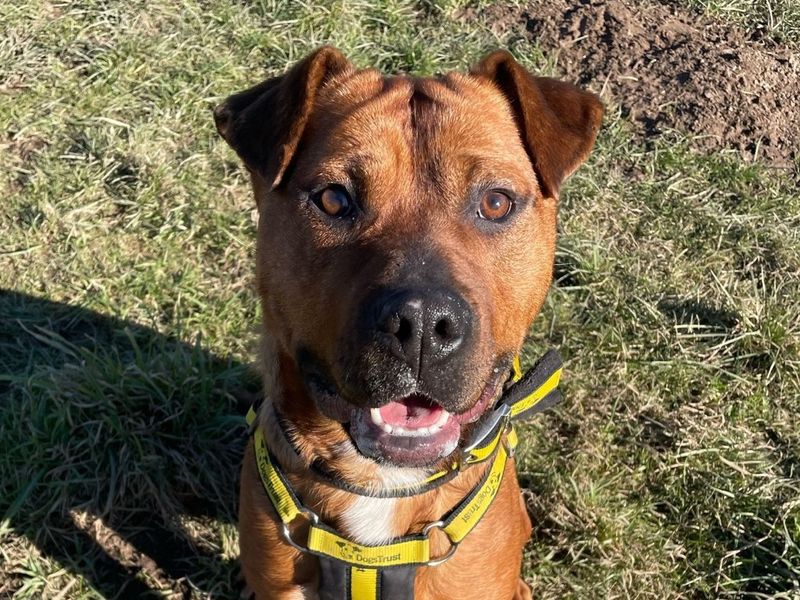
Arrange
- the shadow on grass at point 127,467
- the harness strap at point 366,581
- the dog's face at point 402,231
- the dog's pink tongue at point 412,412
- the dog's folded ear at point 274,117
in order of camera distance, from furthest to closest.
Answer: the shadow on grass at point 127,467, the harness strap at point 366,581, the dog's folded ear at point 274,117, the dog's pink tongue at point 412,412, the dog's face at point 402,231

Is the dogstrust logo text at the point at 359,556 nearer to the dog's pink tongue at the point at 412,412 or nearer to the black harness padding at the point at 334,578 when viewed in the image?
the black harness padding at the point at 334,578

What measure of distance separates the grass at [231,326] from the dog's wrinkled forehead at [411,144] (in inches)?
82.8

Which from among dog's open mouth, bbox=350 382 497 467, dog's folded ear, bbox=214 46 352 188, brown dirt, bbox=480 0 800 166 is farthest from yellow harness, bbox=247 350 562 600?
brown dirt, bbox=480 0 800 166

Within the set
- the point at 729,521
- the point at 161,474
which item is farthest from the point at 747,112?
the point at 161,474

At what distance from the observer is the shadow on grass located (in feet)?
14.6

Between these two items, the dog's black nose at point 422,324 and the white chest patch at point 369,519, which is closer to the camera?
the dog's black nose at point 422,324

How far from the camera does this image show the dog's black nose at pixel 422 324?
8.87ft

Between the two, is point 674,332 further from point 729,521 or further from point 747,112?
point 747,112

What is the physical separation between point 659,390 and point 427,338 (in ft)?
9.65

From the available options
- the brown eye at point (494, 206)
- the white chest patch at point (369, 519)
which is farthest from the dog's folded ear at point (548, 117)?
the white chest patch at point (369, 519)

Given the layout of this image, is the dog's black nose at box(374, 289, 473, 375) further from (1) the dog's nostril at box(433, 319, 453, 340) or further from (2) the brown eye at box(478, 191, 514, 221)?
(2) the brown eye at box(478, 191, 514, 221)

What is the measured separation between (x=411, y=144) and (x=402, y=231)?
14.8 inches

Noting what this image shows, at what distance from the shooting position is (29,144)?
6.23 metres

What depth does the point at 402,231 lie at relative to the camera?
304 cm
